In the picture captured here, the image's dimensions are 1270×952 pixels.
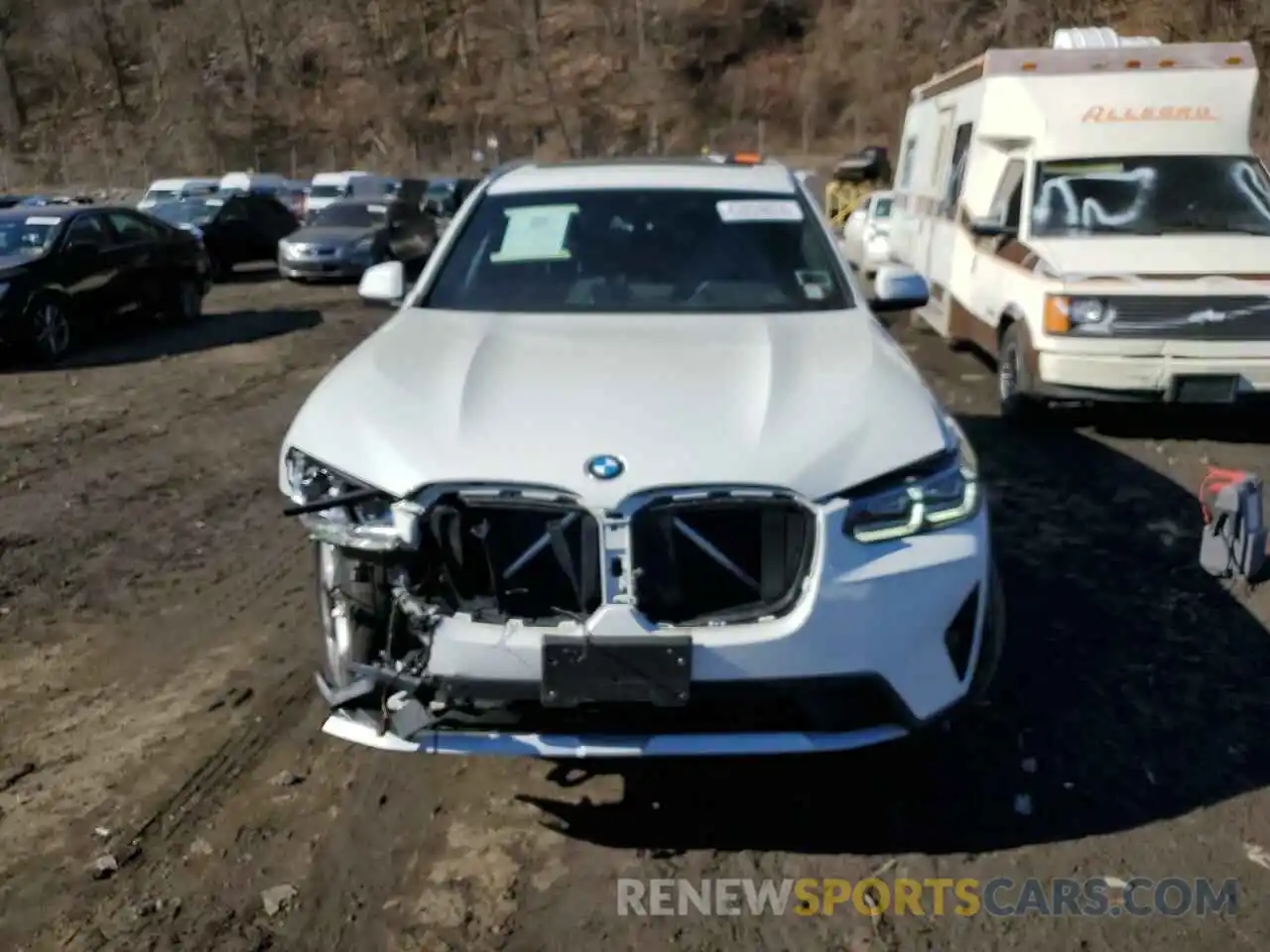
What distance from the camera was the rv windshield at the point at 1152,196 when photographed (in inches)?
349

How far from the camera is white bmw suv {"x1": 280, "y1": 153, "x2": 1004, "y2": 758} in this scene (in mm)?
3244

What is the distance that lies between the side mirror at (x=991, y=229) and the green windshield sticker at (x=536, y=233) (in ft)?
16.1

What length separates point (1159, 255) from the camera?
8.39 meters

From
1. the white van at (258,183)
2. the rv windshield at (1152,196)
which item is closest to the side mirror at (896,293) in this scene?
the rv windshield at (1152,196)

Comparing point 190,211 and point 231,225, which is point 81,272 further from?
point 190,211

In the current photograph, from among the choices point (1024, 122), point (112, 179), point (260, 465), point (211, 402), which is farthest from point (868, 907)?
point (112, 179)

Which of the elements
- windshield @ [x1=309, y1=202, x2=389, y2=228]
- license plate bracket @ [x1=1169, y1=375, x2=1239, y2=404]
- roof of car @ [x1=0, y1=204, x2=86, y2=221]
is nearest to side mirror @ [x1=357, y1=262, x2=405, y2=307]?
license plate bracket @ [x1=1169, y1=375, x2=1239, y2=404]

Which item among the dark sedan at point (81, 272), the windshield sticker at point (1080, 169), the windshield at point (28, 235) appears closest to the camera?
the windshield sticker at point (1080, 169)

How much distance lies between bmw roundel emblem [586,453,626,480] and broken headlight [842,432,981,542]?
23.4 inches

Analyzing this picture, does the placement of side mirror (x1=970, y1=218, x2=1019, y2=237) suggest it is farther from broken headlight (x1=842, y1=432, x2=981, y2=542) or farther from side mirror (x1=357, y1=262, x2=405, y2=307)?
broken headlight (x1=842, y1=432, x2=981, y2=542)

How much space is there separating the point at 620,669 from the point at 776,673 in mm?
392

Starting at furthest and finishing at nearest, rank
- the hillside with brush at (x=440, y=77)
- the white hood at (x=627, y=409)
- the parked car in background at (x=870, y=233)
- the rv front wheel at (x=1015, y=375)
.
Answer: the hillside with brush at (x=440, y=77), the parked car in background at (x=870, y=233), the rv front wheel at (x=1015, y=375), the white hood at (x=627, y=409)

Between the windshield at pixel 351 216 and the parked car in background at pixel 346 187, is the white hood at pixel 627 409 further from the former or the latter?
the parked car in background at pixel 346 187

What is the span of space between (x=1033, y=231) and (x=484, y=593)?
22.3 feet
